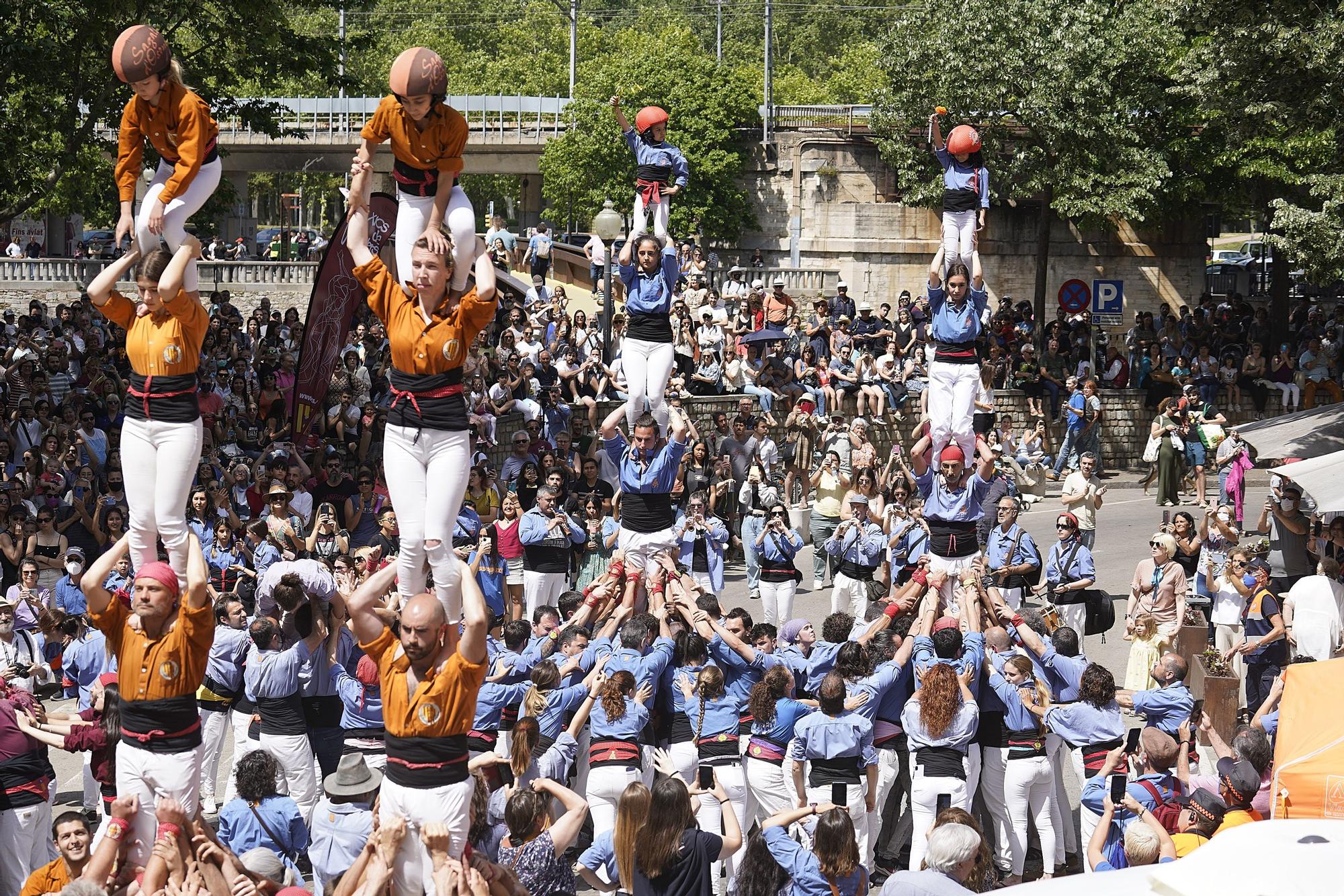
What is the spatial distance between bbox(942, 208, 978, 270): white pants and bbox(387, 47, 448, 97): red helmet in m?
5.48

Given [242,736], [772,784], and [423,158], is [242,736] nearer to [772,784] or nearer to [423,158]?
[772,784]

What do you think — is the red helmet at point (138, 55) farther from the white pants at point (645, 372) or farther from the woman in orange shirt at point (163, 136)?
the white pants at point (645, 372)

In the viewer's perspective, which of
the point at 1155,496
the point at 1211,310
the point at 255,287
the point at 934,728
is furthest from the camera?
the point at 255,287

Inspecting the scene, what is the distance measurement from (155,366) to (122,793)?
7.59 feet

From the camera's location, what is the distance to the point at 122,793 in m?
8.14

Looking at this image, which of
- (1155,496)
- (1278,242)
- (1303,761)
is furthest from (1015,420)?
(1303,761)

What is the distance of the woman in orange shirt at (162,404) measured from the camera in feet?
29.1

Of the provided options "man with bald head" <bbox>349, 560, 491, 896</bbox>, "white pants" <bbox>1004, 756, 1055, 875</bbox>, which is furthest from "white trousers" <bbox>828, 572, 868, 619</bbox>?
"man with bald head" <bbox>349, 560, 491, 896</bbox>

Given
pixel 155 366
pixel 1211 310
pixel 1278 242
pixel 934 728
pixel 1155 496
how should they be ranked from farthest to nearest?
pixel 1211 310 → pixel 1155 496 → pixel 1278 242 → pixel 934 728 → pixel 155 366

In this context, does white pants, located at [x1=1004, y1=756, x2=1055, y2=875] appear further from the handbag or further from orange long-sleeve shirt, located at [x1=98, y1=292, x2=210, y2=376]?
the handbag

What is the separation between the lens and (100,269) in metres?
31.8

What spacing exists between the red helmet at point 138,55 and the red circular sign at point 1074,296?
842 inches

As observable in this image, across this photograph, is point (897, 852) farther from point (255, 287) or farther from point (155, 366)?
point (255, 287)

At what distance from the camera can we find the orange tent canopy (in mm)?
7926
